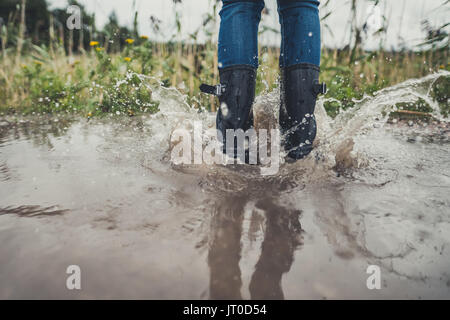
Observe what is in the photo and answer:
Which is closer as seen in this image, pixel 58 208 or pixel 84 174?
pixel 58 208

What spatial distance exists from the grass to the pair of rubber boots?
1.42 metres

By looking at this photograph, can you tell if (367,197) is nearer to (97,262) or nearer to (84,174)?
(97,262)

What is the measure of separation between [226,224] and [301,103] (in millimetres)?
769

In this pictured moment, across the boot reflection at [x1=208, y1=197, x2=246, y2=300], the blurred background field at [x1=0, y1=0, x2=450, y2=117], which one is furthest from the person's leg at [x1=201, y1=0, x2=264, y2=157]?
the blurred background field at [x1=0, y1=0, x2=450, y2=117]

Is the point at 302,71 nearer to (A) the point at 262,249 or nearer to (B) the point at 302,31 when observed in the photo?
(B) the point at 302,31

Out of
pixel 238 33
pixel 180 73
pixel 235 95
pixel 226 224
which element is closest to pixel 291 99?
pixel 235 95

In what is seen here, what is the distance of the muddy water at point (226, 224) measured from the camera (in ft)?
2.18

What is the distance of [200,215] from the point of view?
955 mm

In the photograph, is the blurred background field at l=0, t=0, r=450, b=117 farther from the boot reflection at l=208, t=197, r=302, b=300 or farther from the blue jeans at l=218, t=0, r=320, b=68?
the boot reflection at l=208, t=197, r=302, b=300

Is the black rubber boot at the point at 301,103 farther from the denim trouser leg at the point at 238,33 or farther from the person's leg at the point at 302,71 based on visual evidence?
the denim trouser leg at the point at 238,33

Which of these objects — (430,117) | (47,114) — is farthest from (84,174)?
(430,117)

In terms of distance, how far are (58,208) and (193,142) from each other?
0.75 metres

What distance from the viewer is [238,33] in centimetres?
139
